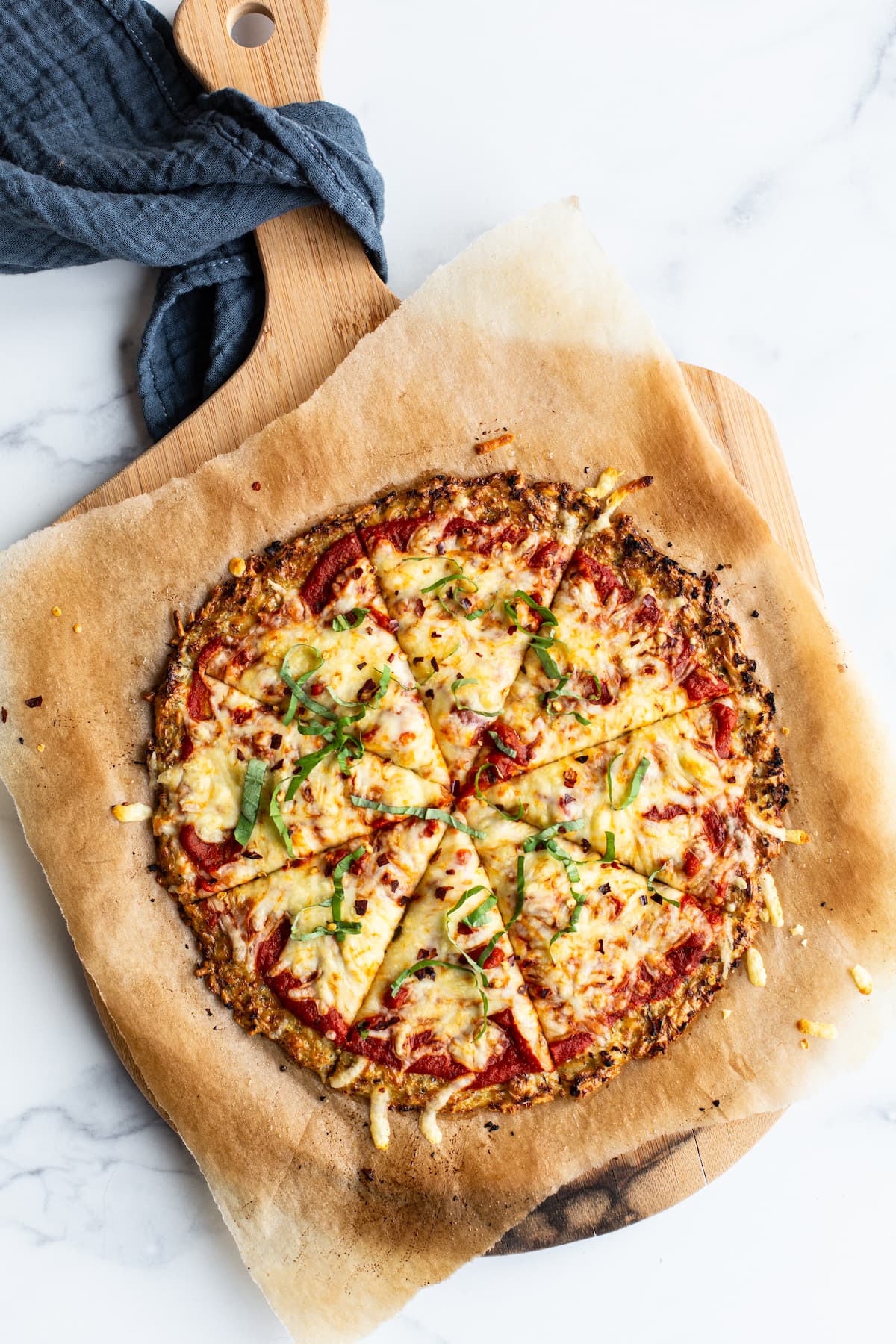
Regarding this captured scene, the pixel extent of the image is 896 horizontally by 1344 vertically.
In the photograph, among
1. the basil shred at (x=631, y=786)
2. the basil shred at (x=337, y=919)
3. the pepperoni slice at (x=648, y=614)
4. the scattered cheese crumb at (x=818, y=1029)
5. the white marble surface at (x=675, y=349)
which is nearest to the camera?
the basil shred at (x=337, y=919)

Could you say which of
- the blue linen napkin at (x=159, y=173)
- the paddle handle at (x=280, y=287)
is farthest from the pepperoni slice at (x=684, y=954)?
the blue linen napkin at (x=159, y=173)

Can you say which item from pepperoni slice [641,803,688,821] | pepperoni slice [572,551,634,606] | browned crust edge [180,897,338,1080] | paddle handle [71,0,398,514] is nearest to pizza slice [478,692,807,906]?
pepperoni slice [641,803,688,821]

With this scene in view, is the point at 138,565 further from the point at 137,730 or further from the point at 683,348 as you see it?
the point at 683,348

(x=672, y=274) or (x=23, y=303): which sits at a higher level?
(x=23, y=303)

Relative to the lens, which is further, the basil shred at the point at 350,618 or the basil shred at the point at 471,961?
the basil shred at the point at 350,618

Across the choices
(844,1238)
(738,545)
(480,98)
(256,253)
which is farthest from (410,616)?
(844,1238)

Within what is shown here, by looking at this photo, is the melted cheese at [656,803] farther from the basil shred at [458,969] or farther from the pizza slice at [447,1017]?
the basil shred at [458,969]

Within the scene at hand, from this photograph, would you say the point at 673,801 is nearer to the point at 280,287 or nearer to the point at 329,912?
the point at 329,912
